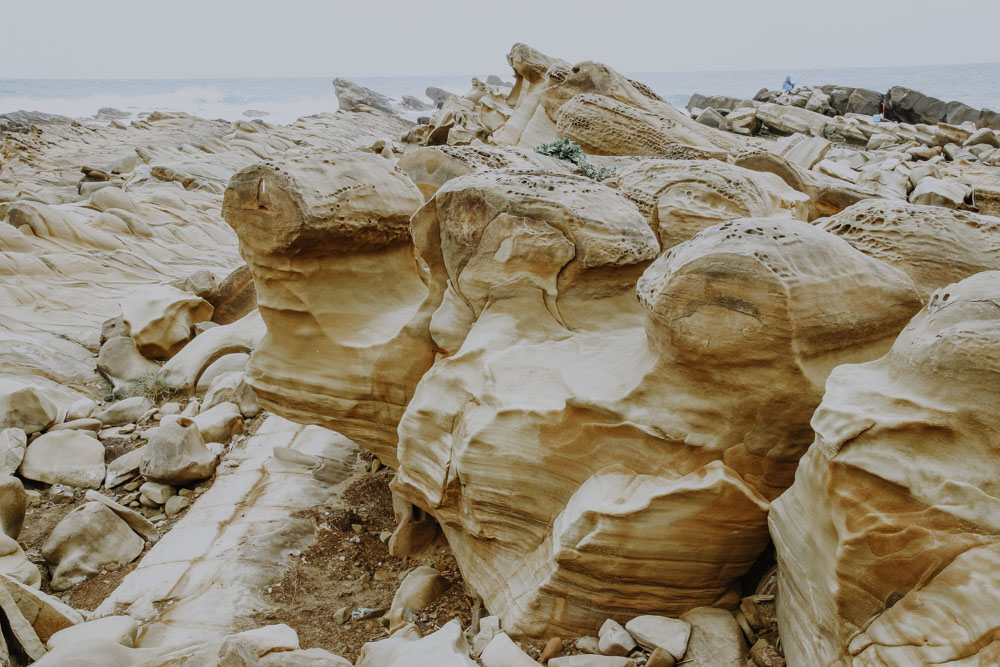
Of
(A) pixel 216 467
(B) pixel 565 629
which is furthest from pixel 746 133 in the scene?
(B) pixel 565 629

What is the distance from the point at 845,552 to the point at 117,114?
42068 mm

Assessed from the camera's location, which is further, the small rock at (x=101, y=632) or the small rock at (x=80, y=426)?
the small rock at (x=80, y=426)

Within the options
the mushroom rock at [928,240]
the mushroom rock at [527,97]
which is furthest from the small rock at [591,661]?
the mushroom rock at [527,97]

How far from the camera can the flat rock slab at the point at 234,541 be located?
12.2 ft

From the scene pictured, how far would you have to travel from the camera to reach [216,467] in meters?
5.39

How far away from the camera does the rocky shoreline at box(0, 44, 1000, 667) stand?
1.99 m

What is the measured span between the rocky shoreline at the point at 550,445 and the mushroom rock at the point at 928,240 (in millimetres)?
17

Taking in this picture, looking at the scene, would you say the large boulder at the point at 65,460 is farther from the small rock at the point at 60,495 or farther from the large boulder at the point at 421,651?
the large boulder at the point at 421,651

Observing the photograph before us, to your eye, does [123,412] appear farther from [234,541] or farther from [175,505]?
[234,541]

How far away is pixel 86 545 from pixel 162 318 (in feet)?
12.1

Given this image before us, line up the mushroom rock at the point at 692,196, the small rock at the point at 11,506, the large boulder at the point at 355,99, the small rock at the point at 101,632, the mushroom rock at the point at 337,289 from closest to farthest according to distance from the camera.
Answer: the small rock at the point at 101,632 < the mushroom rock at the point at 337,289 < the mushroom rock at the point at 692,196 < the small rock at the point at 11,506 < the large boulder at the point at 355,99

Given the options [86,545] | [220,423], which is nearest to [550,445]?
[86,545]

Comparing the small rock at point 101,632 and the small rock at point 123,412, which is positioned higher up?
the small rock at point 101,632

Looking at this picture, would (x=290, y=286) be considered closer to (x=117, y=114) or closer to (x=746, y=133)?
(x=746, y=133)
